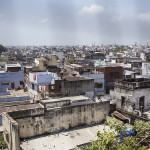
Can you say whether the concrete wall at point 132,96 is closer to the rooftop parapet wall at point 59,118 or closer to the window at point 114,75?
the rooftop parapet wall at point 59,118

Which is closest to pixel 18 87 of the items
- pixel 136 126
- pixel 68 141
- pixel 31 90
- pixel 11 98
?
pixel 31 90

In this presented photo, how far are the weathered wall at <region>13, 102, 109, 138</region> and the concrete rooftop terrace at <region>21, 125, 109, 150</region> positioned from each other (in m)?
0.64

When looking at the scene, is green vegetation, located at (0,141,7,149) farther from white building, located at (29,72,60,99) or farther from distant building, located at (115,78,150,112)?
distant building, located at (115,78,150,112)

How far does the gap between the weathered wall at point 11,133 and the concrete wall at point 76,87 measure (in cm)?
1092

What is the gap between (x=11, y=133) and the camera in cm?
1593

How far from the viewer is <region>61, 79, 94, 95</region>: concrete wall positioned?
27094mm

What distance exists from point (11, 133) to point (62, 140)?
4.56 metres

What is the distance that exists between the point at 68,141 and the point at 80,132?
2350mm

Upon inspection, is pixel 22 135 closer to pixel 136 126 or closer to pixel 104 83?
pixel 136 126

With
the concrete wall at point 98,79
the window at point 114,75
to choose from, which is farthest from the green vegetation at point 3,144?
the window at point 114,75

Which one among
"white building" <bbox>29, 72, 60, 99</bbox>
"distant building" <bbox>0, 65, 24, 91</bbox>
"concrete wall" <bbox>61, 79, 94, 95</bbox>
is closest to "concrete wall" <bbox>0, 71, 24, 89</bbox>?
→ "distant building" <bbox>0, 65, 24, 91</bbox>

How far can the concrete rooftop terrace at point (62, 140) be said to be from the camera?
16.8 metres

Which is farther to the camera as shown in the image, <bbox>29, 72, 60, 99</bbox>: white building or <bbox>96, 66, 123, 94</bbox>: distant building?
<bbox>96, 66, 123, 94</bbox>: distant building

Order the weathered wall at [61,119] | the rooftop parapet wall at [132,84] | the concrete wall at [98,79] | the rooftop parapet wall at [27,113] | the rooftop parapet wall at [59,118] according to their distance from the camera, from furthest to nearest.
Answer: the concrete wall at [98,79] → the rooftop parapet wall at [132,84] → the weathered wall at [61,119] → the rooftop parapet wall at [59,118] → the rooftop parapet wall at [27,113]
